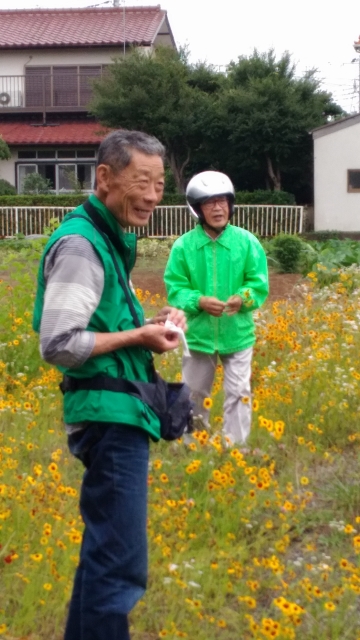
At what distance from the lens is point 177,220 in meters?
28.7

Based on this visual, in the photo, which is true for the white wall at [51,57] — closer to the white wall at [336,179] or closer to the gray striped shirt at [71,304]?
the white wall at [336,179]

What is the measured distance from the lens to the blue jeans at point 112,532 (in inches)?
111

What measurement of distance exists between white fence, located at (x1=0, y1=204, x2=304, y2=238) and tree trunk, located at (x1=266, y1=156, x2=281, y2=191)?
9.67 ft

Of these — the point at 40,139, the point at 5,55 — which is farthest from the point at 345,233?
the point at 5,55

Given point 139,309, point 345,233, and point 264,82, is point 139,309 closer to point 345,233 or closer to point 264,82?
point 345,233

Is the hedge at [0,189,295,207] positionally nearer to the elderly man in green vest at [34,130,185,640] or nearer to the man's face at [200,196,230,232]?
the man's face at [200,196,230,232]

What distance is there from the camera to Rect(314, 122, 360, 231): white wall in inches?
1212

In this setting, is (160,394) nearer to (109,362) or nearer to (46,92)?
(109,362)

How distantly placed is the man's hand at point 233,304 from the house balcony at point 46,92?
33.4m

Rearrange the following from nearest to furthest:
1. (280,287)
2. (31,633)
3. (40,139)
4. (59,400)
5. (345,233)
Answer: (31,633)
(59,400)
(280,287)
(345,233)
(40,139)

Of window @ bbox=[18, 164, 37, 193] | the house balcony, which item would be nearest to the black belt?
window @ bbox=[18, 164, 37, 193]

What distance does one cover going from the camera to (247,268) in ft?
17.5

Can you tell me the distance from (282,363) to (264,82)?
24740 mm

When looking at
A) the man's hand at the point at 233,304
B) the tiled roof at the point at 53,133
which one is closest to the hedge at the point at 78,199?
the tiled roof at the point at 53,133
